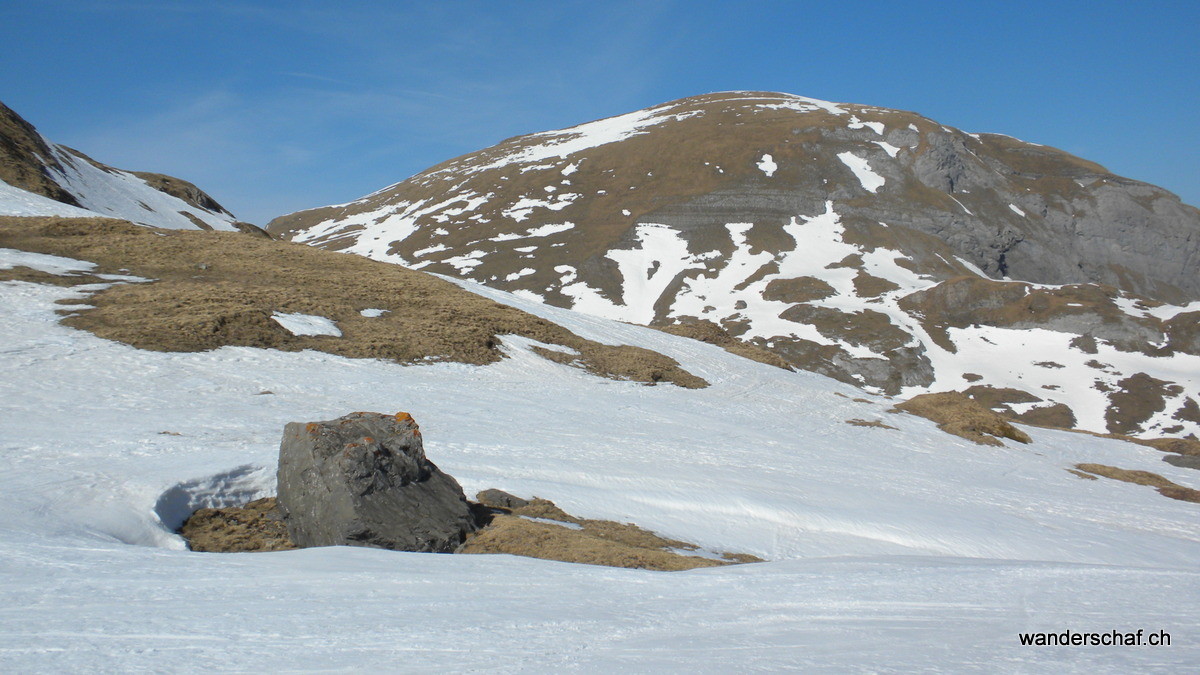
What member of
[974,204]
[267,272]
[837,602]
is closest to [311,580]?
[837,602]

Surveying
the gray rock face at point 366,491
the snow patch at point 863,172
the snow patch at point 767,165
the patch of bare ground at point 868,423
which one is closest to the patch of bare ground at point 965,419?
the patch of bare ground at point 868,423

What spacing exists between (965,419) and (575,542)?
22.6 meters

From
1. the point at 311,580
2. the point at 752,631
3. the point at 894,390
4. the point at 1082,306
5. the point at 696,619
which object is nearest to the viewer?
the point at 752,631

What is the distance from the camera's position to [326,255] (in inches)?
1348

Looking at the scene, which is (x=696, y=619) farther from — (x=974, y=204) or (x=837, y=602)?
(x=974, y=204)

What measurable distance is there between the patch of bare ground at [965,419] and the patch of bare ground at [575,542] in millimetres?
18409

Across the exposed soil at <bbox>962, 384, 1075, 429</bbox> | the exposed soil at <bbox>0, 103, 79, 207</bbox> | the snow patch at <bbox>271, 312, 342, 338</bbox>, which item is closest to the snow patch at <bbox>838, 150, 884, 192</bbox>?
the exposed soil at <bbox>962, 384, 1075, 429</bbox>

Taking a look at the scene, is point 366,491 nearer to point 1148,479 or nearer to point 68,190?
point 1148,479

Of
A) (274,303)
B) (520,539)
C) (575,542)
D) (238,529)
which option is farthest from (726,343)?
(238,529)

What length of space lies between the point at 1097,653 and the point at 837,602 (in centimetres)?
231

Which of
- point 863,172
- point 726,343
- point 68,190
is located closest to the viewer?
point 726,343

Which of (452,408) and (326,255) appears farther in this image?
(326,255)

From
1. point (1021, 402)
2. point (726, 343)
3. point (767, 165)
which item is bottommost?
point (726, 343)

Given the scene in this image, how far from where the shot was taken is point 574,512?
514 inches
